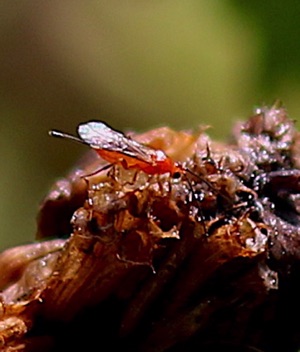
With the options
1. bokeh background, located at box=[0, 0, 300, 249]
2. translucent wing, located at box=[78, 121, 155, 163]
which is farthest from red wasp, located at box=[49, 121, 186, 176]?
bokeh background, located at box=[0, 0, 300, 249]

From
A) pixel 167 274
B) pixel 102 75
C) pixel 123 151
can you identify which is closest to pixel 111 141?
pixel 123 151

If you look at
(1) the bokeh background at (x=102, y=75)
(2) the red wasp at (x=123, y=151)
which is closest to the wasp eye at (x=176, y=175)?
(2) the red wasp at (x=123, y=151)

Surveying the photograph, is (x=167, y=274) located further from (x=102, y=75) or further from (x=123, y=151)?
(x=102, y=75)

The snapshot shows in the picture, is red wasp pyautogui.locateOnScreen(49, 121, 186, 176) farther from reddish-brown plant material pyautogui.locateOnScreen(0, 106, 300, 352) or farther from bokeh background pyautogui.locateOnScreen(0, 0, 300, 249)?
bokeh background pyautogui.locateOnScreen(0, 0, 300, 249)

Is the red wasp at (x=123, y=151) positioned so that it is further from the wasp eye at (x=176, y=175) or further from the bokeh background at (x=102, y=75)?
the bokeh background at (x=102, y=75)

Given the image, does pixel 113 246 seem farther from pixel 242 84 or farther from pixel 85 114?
pixel 85 114

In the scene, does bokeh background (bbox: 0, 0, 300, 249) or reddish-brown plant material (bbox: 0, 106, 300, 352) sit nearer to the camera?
reddish-brown plant material (bbox: 0, 106, 300, 352)

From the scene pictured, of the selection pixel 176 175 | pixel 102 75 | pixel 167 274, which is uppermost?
pixel 102 75
